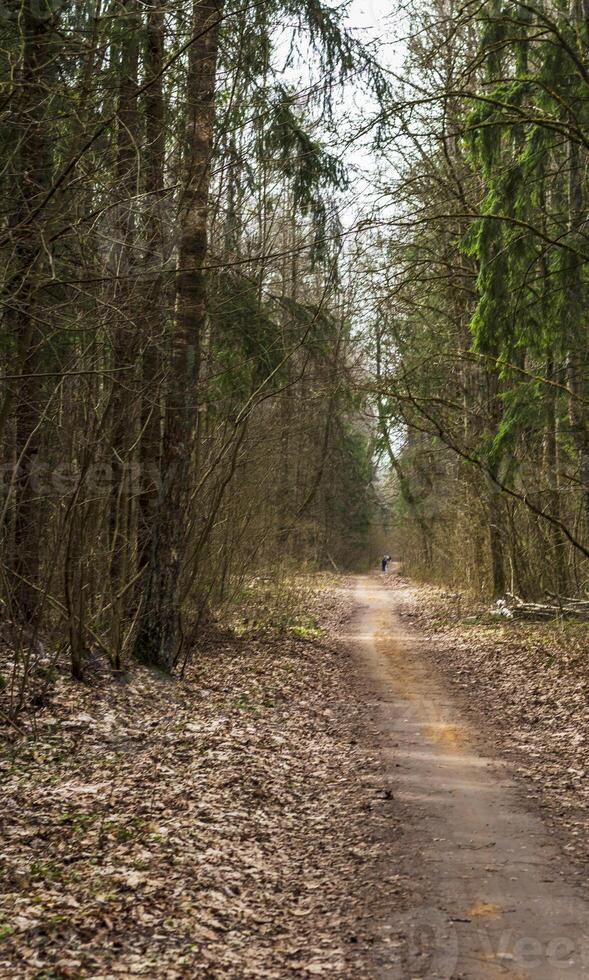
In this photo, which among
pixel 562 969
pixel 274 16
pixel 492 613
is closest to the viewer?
pixel 562 969

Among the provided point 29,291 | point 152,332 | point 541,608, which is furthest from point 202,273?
point 541,608

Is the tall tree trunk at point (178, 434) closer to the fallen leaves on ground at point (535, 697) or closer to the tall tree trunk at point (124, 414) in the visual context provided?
the tall tree trunk at point (124, 414)

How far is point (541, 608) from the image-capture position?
15.8m

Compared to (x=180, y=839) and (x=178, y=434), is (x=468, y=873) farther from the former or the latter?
(x=178, y=434)

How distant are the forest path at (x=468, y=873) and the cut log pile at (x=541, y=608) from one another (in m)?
5.61

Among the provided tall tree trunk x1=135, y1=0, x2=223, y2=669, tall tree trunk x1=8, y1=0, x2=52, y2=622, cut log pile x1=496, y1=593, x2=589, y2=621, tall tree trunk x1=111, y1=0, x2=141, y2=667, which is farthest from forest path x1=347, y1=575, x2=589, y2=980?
cut log pile x1=496, y1=593, x2=589, y2=621

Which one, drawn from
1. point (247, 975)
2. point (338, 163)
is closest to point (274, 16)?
point (338, 163)

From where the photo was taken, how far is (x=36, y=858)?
17.4ft

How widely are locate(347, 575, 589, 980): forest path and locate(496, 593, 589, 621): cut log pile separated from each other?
221 inches

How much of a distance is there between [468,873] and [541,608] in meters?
11.1

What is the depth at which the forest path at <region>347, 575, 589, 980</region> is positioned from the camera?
4.07 metres

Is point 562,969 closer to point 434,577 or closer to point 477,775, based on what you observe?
point 477,775

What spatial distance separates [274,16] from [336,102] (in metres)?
1.28

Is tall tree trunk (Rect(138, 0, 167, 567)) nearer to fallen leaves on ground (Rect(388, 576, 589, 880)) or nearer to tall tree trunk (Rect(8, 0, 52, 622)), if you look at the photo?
tall tree trunk (Rect(8, 0, 52, 622))
